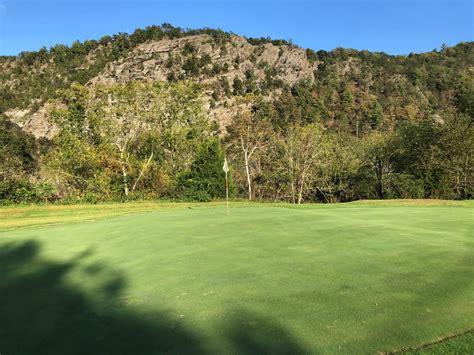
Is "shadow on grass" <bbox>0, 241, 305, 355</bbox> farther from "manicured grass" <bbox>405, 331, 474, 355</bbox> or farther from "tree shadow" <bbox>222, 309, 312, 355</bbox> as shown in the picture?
"manicured grass" <bbox>405, 331, 474, 355</bbox>

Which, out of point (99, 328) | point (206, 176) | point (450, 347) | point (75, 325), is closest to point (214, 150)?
point (206, 176)

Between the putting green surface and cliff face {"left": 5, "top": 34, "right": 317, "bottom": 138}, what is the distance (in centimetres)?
7368

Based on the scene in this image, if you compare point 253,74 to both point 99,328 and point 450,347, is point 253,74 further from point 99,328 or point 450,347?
point 450,347

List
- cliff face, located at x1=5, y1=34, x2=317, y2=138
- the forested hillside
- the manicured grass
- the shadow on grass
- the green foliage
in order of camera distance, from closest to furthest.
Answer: the manicured grass < the shadow on grass < the green foliage < the forested hillside < cliff face, located at x1=5, y1=34, x2=317, y2=138

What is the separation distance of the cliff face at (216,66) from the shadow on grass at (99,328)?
75.8 meters

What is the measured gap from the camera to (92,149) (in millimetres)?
33906

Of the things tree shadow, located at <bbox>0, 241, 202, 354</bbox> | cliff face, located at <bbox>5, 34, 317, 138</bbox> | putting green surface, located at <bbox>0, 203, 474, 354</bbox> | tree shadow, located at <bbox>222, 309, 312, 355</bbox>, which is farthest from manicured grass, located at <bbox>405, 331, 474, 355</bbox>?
cliff face, located at <bbox>5, 34, 317, 138</bbox>

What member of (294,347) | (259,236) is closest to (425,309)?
(294,347)

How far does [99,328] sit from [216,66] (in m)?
93.1

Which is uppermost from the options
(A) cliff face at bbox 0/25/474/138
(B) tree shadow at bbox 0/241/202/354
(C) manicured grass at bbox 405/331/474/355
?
(A) cliff face at bbox 0/25/474/138

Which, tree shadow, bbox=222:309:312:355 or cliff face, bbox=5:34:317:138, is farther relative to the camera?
cliff face, bbox=5:34:317:138

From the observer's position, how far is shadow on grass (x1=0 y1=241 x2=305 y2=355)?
10.5 ft

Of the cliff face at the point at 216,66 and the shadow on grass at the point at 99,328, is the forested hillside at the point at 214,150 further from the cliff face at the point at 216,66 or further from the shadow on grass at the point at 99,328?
the shadow on grass at the point at 99,328

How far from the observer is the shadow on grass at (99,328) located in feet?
10.5
